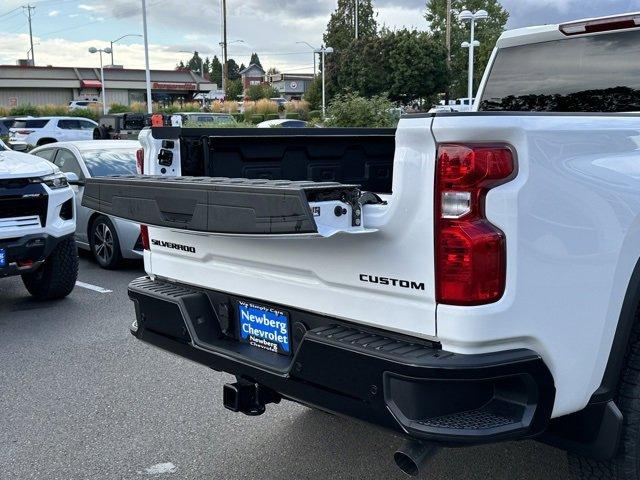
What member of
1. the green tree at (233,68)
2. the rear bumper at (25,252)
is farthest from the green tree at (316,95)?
the green tree at (233,68)

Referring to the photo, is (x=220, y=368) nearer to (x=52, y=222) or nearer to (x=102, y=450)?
(x=102, y=450)

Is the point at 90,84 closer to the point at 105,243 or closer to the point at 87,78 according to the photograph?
the point at 87,78

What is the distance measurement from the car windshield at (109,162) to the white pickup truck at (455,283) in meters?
6.22

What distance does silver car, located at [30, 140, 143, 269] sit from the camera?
8.21m

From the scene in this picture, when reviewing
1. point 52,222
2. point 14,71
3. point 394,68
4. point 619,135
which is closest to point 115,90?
point 14,71

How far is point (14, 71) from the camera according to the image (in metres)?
64.6

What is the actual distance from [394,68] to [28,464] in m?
46.6

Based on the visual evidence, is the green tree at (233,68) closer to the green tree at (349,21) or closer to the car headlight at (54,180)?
the green tree at (349,21)

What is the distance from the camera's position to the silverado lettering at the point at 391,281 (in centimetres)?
241

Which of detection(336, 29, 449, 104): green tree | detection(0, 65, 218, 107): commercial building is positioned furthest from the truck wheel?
detection(0, 65, 218, 107): commercial building

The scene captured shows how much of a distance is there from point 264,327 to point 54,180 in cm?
417

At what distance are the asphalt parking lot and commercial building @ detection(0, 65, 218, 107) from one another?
213ft

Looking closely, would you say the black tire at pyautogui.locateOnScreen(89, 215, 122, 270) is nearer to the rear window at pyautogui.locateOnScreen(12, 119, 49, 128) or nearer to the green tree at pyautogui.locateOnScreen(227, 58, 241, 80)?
the rear window at pyautogui.locateOnScreen(12, 119, 49, 128)

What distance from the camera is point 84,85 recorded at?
225 ft
